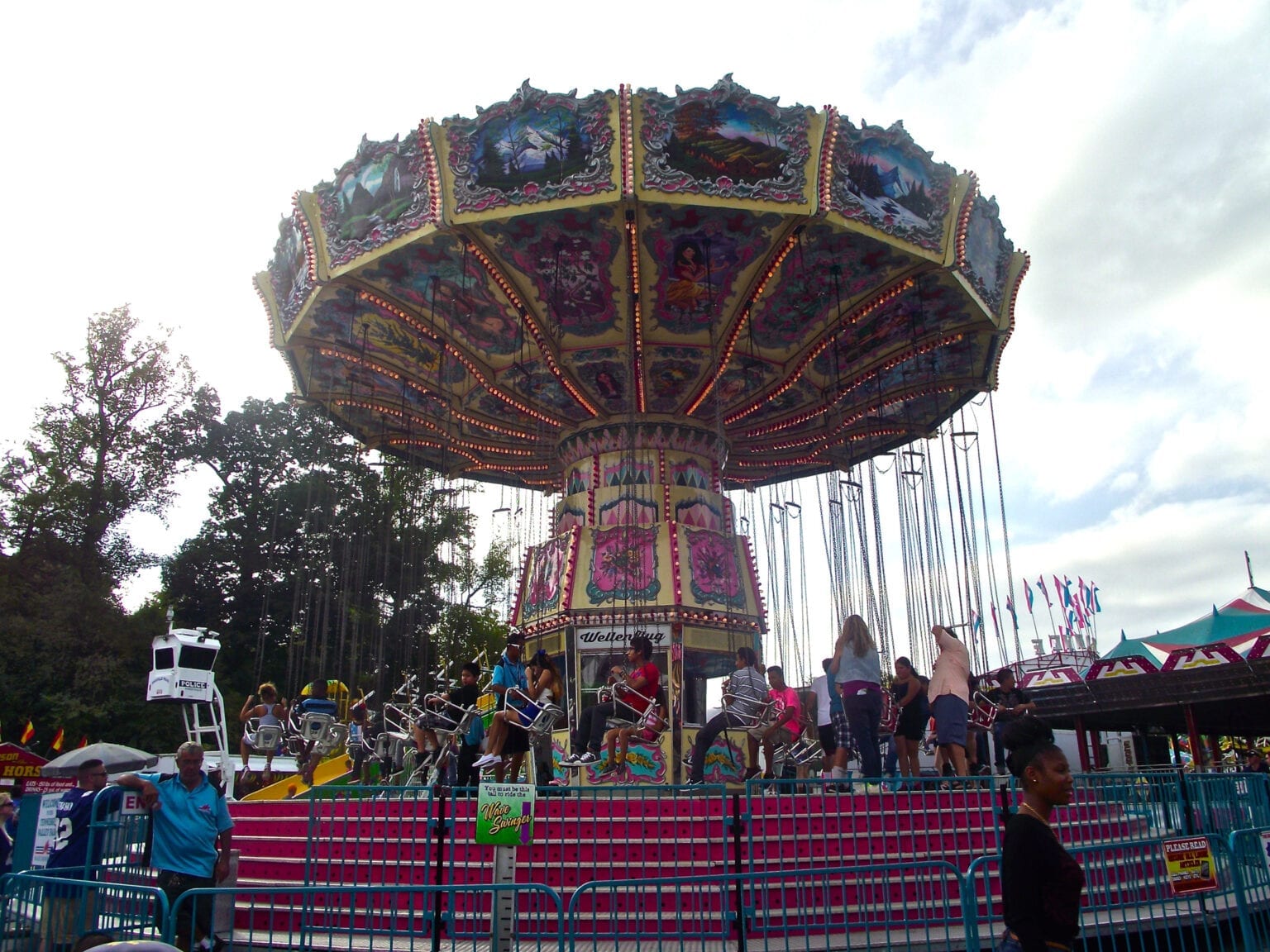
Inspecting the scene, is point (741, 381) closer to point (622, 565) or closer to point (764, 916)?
point (622, 565)

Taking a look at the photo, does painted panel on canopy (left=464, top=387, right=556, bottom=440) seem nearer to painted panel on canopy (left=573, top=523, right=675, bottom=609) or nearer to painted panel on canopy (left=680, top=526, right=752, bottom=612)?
painted panel on canopy (left=573, top=523, right=675, bottom=609)

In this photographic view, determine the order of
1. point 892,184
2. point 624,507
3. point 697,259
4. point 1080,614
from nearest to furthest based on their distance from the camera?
1. point 892,184
2. point 697,259
3. point 624,507
4. point 1080,614

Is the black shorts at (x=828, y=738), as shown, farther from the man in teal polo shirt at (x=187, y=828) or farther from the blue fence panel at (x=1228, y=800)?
the man in teal polo shirt at (x=187, y=828)

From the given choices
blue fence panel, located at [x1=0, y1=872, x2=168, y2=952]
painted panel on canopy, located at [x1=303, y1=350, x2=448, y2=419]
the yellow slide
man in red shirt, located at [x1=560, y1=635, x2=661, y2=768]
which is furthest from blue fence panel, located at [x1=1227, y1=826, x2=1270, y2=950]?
painted panel on canopy, located at [x1=303, y1=350, x2=448, y2=419]

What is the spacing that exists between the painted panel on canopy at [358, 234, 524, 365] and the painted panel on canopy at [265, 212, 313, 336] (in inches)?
44.3

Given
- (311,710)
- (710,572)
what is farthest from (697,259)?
(311,710)

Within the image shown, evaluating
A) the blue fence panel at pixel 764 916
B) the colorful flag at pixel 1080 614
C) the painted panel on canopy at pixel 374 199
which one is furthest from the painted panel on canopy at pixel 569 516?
the colorful flag at pixel 1080 614

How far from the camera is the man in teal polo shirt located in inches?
219

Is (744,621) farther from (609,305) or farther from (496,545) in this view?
(496,545)

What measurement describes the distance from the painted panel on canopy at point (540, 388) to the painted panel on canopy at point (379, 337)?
2.93ft

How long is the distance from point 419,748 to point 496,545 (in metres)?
37.2

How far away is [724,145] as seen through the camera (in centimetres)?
1182

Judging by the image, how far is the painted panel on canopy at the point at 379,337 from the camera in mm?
14688

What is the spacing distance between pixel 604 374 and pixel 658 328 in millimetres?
1699
